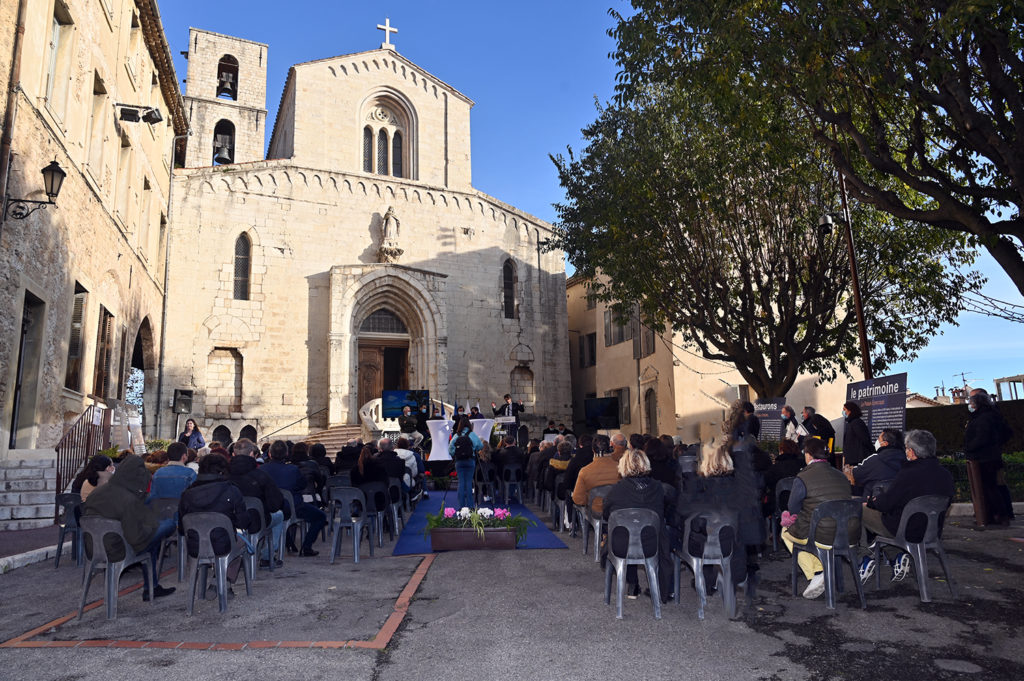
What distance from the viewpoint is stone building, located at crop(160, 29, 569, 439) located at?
20844mm

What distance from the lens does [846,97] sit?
865 cm

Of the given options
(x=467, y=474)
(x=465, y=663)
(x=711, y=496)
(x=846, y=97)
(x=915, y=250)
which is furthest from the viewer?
(x=915, y=250)

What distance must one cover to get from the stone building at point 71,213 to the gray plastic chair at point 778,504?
33.0 ft

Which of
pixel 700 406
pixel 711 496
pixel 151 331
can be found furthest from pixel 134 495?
pixel 700 406

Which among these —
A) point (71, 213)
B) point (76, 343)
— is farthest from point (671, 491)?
point (76, 343)

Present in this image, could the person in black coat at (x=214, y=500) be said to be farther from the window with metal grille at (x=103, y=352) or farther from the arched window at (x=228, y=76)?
the arched window at (x=228, y=76)

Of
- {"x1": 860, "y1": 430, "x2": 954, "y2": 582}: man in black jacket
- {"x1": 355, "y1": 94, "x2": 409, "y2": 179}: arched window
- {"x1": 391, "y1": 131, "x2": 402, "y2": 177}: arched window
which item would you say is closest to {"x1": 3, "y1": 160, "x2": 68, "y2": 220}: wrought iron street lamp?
{"x1": 860, "y1": 430, "x2": 954, "y2": 582}: man in black jacket

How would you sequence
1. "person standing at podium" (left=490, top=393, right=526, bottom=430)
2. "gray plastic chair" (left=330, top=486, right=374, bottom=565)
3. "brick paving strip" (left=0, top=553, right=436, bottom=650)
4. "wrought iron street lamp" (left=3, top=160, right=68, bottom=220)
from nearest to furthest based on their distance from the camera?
"brick paving strip" (left=0, top=553, right=436, bottom=650) < "gray plastic chair" (left=330, top=486, right=374, bottom=565) < "wrought iron street lamp" (left=3, top=160, right=68, bottom=220) < "person standing at podium" (left=490, top=393, right=526, bottom=430)

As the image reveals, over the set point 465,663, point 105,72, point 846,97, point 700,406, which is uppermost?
point 105,72

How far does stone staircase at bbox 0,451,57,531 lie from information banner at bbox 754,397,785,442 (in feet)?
40.3

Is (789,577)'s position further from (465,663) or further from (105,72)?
(105,72)

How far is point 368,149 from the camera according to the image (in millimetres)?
24766

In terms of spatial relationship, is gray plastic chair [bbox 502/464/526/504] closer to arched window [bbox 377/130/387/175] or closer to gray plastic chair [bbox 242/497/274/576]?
gray plastic chair [bbox 242/497/274/576]

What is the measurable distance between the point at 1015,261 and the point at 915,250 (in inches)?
237
